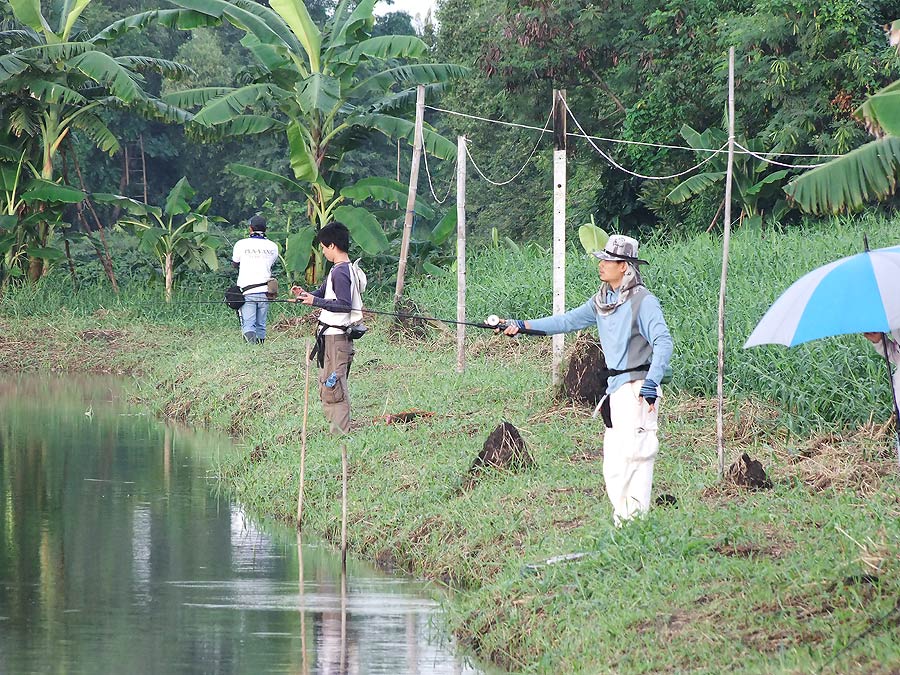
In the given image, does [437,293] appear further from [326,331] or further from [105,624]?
[105,624]

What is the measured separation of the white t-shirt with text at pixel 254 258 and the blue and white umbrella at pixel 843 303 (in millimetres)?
11929

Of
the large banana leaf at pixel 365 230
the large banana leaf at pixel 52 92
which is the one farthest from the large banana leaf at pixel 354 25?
the large banana leaf at pixel 52 92

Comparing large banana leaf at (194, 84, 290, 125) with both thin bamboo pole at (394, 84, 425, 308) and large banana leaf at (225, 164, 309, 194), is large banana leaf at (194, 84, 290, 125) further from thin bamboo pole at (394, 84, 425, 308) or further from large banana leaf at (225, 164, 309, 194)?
thin bamboo pole at (394, 84, 425, 308)

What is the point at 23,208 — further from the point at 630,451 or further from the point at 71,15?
the point at 630,451

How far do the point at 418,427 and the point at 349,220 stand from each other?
967cm

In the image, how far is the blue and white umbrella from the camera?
588cm

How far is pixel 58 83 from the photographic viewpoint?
21984mm

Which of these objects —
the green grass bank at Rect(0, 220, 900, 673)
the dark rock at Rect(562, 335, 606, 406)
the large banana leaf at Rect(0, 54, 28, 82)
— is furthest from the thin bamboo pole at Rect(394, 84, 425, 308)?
the large banana leaf at Rect(0, 54, 28, 82)

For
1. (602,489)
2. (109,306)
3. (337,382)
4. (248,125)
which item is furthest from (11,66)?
(602,489)

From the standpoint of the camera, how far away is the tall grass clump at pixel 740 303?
10188 mm

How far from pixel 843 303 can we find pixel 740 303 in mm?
6900

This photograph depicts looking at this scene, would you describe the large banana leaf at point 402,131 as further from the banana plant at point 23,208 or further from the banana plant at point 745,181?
the banana plant at point 23,208

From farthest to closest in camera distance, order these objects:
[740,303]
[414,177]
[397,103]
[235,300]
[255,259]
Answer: [397,103] → [255,259] → [414,177] → [235,300] → [740,303]

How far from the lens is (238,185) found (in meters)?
44.7
